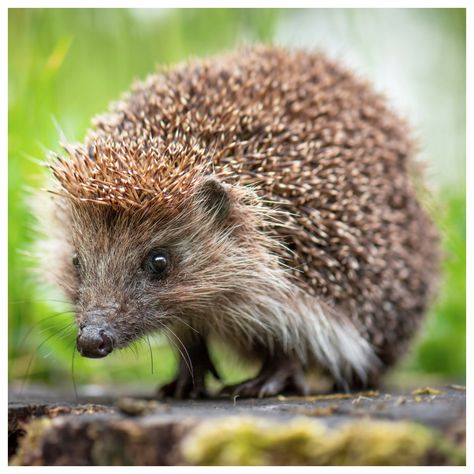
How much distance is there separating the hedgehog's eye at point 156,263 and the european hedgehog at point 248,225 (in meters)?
0.01

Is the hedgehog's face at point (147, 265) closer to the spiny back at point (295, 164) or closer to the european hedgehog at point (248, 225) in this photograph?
the european hedgehog at point (248, 225)

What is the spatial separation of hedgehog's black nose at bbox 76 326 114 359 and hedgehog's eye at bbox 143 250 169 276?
42 centimetres

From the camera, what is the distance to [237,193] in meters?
4.02

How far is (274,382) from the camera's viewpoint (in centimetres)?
433

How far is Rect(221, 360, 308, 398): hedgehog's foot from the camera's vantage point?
4.26m

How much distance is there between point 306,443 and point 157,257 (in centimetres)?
Answer: 157

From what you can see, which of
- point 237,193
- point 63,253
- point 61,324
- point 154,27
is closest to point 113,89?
point 154,27

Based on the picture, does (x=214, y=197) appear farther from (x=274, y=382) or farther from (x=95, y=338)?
(x=274, y=382)

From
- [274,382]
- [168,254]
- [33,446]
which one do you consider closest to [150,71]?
[168,254]

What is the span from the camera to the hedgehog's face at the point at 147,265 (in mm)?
3740

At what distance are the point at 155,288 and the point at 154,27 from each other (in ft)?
11.9

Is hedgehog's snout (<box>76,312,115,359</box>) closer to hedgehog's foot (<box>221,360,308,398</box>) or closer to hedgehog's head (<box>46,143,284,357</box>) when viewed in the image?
hedgehog's head (<box>46,143,284,357</box>)

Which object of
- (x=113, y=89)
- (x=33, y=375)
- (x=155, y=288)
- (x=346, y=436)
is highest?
(x=113, y=89)
